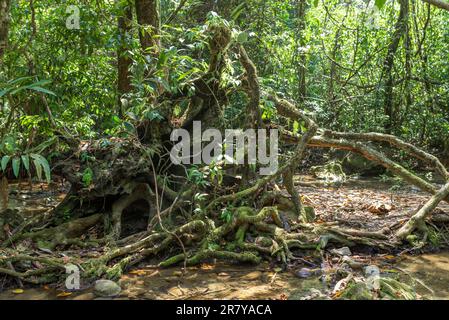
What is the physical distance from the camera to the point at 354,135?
19.2ft

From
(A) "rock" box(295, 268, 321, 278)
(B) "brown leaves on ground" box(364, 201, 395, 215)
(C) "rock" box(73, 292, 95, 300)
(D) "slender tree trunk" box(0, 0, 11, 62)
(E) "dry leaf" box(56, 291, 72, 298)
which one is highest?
(D) "slender tree trunk" box(0, 0, 11, 62)

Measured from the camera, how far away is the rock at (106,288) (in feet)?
11.9

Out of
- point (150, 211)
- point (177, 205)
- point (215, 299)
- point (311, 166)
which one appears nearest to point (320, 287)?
point (215, 299)

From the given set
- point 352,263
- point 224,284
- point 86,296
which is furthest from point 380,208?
point 86,296

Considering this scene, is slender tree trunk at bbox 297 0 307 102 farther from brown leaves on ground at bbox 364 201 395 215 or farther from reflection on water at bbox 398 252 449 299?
reflection on water at bbox 398 252 449 299

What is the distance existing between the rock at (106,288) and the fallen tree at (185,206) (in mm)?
235

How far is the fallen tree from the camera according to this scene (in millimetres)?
4367

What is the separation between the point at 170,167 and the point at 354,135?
93.7 inches

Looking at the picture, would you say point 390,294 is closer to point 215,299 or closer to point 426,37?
point 215,299

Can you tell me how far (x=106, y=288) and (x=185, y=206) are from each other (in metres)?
1.68

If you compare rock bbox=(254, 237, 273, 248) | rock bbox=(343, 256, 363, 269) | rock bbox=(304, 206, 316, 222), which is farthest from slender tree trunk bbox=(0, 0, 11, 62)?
rock bbox=(304, 206, 316, 222)

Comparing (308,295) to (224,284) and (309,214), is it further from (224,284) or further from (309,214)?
(309,214)

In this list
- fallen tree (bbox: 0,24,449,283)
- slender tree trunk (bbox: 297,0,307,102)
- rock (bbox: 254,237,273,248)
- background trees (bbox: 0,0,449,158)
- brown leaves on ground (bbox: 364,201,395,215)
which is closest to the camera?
fallen tree (bbox: 0,24,449,283)

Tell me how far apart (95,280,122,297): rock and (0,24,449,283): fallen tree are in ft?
0.77
